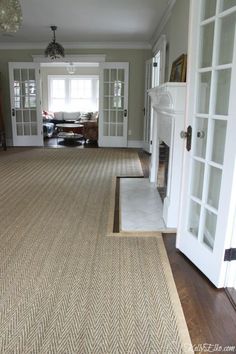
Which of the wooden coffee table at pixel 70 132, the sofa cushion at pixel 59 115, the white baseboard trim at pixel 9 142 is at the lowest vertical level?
the white baseboard trim at pixel 9 142

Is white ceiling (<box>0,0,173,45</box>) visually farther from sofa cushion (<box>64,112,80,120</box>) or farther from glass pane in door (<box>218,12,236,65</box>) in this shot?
sofa cushion (<box>64,112,80,120</box>)

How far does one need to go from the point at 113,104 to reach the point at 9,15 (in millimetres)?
4958

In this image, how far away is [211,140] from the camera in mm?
2002

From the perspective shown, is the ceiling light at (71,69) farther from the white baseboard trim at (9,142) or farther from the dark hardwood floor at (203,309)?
the dark hardwood floor at (203,309)

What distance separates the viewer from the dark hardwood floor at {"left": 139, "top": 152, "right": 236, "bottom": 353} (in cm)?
155

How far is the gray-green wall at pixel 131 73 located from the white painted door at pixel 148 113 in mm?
293

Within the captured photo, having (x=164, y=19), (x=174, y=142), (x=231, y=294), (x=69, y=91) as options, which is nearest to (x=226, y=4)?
(x=174, y=142)

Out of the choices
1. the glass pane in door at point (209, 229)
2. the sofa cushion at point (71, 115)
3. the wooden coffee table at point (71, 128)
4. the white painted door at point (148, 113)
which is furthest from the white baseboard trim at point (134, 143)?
the glass pane in door at point (209, 229)

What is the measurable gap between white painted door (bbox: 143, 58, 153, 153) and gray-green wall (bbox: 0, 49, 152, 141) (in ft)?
0.96

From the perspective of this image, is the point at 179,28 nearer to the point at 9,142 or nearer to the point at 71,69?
the point at 9,142

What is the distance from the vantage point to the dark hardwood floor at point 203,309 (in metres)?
1.55

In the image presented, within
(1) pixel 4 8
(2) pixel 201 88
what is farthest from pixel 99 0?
(2) pixel 201 88

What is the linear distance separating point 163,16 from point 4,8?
9.78ft

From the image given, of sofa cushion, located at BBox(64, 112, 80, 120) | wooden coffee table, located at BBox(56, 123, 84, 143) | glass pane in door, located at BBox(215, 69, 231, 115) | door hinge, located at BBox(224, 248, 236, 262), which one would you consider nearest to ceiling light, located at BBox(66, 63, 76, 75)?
sofa cushion, located at BBox(64, 112, 80, 120)
